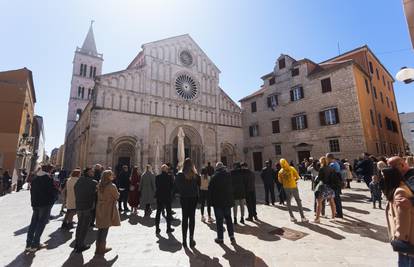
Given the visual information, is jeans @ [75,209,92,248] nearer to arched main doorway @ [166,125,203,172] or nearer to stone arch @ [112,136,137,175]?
stone arch @ [112,136,137,175]

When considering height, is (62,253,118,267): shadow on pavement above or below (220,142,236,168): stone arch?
below

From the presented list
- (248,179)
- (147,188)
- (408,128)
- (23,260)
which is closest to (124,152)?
(147,188)

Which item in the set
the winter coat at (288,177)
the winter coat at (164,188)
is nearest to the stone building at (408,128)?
the winter coat at (288,177)

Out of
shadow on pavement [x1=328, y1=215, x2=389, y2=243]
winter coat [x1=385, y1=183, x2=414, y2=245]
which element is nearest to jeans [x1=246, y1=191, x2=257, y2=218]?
shadow on pavement [x1=328, y1=215, x2=389, y2=243]

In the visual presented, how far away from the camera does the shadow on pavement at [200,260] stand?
3581 millimetres

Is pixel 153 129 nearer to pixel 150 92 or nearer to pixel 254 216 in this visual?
pixel 150 92

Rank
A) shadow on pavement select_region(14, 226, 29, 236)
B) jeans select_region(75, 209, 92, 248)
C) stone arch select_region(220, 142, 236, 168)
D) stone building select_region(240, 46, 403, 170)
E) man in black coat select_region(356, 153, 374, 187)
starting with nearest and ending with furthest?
jeans select_region(75, 209, 92, 248)
shadow on pavement select_region(14, 226, 29, 236)
man in black coat select_region(356, 153, 374, 187)
stone building select_region(240, 46, 403, 170)
stone arch select_region(220, 142, 236, 168)

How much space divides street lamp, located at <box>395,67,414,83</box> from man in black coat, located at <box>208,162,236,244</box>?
19.5ft

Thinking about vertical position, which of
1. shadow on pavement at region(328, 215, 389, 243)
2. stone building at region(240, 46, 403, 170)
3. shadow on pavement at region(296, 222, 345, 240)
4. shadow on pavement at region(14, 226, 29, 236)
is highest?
stone building at region(240, 46, 403, 170)

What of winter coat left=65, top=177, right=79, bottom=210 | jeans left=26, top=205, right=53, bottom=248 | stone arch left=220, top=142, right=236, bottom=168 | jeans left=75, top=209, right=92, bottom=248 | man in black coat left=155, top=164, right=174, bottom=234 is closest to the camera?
jeans left=75, top=209, right=92, bottom=248

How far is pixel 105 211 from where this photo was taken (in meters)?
4.16

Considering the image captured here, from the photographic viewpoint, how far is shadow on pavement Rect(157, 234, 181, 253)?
4.33 meters

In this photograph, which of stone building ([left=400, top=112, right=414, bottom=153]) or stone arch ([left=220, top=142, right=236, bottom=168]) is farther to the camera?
stone building ([left=400, top=112, right=414, bottom=153])

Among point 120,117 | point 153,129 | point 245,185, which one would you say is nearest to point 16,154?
point 120,117
